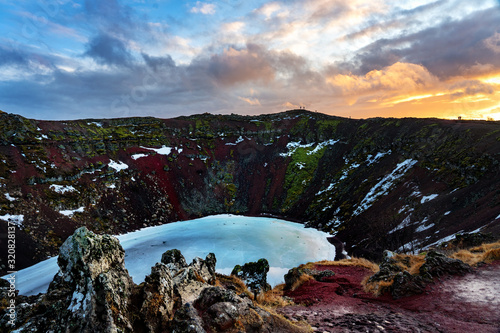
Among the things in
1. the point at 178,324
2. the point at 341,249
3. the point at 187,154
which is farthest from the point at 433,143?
the point at 187,154

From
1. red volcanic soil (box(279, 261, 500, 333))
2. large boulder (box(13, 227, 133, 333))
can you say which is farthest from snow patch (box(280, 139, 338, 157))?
large boulder (box(13, 227, 133, 333))

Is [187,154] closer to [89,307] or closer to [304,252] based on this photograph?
[304,252]

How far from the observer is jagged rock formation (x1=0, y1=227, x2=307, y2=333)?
6645 mm

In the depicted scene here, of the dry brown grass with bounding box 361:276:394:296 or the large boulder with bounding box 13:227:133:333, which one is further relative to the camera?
the dry brown grass with bounding box 361:276:394:296

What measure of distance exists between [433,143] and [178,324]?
2679 inches

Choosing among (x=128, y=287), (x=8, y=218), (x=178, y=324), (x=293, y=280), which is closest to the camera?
(x=178, y=324)

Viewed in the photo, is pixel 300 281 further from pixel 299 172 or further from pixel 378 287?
pixel 299 172

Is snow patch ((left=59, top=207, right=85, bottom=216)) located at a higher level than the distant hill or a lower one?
lower

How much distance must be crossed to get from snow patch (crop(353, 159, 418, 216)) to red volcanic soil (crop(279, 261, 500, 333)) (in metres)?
40.8

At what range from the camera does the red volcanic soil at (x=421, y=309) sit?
8.80 m

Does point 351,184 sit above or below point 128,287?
below

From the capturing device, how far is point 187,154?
90.9 m

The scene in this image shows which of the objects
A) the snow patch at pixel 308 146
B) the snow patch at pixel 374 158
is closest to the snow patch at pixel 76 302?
the snow patch at pixel 374 158

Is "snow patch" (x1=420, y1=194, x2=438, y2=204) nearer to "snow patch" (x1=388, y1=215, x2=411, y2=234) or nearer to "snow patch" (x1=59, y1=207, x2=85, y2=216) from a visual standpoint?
"snow patch" (x1=388, y1=215, x2=411, y2=234)
